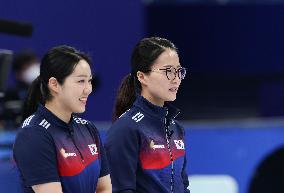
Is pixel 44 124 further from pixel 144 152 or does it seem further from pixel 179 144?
pixel 179 144

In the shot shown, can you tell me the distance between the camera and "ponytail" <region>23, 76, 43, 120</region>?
2949 millimetres

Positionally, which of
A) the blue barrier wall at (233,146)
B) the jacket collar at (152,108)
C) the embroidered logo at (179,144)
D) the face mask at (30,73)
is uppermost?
the jacket collar at (152,108)

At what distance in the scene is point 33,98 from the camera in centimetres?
298

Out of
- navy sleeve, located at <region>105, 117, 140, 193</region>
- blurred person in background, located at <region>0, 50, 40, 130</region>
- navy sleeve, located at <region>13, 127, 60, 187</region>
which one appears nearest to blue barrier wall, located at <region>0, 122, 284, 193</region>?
blurred person in background, located at <region>0, 50, 40, 130</region>

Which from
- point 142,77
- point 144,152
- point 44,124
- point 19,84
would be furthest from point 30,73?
point 44,124

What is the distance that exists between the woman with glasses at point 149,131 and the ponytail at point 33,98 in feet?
1.12

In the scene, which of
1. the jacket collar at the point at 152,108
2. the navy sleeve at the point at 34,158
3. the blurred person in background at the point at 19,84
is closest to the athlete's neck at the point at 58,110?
the navy sleeve at the point at 34,158

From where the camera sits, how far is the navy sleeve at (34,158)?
8.82 feet

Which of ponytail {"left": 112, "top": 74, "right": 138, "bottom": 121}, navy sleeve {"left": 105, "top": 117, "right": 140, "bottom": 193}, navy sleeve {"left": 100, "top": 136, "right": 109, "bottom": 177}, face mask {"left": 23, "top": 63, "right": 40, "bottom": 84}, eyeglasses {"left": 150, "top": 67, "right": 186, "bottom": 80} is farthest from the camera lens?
face mask {"left": 23, "top": 63, "right": 40, "bottom": 84}

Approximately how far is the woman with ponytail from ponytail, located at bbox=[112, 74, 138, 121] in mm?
398

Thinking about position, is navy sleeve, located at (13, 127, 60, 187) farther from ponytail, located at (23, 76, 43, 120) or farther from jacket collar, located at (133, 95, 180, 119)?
jacket collar, located at (133, 95, 180, 119)

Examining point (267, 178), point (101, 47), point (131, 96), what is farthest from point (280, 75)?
point (131, 96)

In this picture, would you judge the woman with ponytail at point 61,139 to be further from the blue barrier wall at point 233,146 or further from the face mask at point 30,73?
the face mask at point 30,73

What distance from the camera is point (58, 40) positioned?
7348 millimetres
